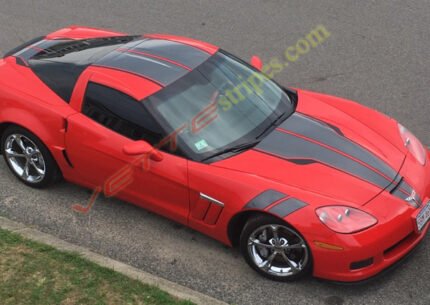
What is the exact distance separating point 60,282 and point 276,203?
1671 millimetres

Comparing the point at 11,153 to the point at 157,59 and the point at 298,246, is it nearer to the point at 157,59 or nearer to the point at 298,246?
the point at 157,59

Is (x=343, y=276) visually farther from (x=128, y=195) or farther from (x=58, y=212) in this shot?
(x=58, y=212)

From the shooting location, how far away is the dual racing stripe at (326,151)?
158 inches

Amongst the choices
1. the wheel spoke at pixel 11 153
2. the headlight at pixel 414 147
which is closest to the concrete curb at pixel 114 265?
the wheel spoke at pixel 11 153

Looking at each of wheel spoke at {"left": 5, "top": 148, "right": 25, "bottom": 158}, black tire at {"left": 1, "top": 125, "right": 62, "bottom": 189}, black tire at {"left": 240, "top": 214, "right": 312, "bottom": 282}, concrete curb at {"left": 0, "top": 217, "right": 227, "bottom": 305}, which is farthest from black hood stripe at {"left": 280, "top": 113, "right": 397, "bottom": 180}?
wheel spoke at {"left": 5, "top": 148, "right": 25, "bottom": 158}

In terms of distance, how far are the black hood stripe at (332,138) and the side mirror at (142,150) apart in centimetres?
110

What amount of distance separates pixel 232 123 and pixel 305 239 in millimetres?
1168

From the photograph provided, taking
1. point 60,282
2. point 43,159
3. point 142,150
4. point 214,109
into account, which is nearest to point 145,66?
point 214,109

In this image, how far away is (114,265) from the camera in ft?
13.1

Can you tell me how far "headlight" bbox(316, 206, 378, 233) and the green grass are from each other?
1.13 meters

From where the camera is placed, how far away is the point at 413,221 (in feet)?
12.4

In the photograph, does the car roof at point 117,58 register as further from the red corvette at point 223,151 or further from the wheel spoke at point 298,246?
the wheel spoke at point 298,246

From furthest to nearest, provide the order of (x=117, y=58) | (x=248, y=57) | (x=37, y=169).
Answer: (x=248, y=57), (x=37, y=169), (x=117, y=58)

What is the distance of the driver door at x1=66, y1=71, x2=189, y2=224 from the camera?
4.12 m
